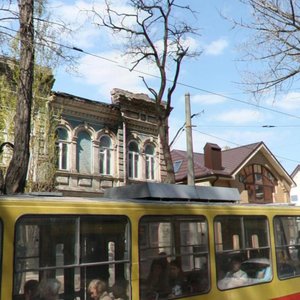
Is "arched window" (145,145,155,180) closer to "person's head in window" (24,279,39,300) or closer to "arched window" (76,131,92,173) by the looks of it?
"arched window" (76,131,92,173)

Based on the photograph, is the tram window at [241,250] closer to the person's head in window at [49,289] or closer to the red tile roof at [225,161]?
the person's head in window at [49,289]

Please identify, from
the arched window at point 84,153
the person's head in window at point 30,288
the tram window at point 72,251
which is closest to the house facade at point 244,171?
the arched window at point 84,153

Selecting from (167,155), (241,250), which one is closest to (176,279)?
(241,250)

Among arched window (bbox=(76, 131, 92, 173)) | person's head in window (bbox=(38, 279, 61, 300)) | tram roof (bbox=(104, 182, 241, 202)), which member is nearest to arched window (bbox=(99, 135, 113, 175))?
arched window (bbox=(76, 131, 92, 173))

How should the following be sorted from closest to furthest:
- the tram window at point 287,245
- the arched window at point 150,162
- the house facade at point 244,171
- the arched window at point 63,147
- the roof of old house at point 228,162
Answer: the tram window at point 287,245
the arched window at point 63,147
the arched window at point 150,162
the roof of old house at point 228,162
the house facade at point 244,171

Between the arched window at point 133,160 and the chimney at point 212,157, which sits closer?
the arched window at point 133,160

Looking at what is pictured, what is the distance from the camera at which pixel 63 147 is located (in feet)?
65.2

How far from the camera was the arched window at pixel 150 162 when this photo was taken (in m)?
23.2

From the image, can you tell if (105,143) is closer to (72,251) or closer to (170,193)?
(170,193)

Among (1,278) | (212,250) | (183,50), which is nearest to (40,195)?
(1,278)

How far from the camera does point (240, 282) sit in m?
6.43

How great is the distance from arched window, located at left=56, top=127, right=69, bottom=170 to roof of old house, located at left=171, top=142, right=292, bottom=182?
397 inches

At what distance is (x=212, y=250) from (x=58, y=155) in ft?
44.9

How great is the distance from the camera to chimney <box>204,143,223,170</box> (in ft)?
93.2
